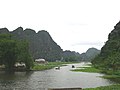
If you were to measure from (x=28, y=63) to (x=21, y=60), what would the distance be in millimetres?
3748

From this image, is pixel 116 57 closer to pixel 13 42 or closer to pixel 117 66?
pixel 117 66

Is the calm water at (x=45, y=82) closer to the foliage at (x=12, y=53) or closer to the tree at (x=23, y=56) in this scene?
the foliage at (x=12, y=53)

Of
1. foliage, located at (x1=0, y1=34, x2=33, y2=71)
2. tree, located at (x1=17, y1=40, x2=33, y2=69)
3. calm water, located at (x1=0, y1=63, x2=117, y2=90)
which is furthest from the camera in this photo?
tree, located at (x1=17, y1=40, x2=33, y2=69)

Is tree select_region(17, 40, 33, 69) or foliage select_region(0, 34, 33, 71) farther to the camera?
tree select_region(17, 40, 33, 69)

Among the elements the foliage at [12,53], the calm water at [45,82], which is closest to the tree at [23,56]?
the foliage at [12,53]

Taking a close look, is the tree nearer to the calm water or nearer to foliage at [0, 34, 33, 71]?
foliage at [0, 34, 33, 71]

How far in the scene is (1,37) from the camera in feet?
448

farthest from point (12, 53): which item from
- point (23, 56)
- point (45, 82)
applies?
point (45, 82)

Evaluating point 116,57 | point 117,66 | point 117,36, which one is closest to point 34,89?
point 116,57

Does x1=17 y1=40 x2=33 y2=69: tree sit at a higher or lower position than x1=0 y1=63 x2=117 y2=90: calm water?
higher

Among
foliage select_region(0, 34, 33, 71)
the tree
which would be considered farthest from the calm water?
the tree

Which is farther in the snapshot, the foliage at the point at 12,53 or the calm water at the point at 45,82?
the foliage at the point at 12,53

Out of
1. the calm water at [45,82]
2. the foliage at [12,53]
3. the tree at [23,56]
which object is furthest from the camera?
the tree at [23,56]

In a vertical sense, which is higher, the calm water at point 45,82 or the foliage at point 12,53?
the foliage at point 12,53
